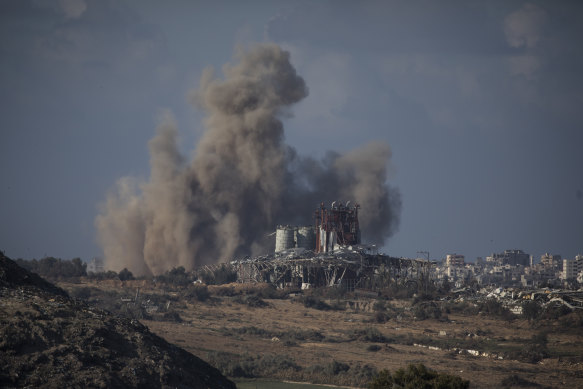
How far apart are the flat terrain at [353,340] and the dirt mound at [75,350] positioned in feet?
41.3

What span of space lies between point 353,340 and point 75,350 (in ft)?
94.0

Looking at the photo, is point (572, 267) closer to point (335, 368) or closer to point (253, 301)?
point (253, 301)

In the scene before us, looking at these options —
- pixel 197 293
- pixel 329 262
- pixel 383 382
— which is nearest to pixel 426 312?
pixel 329 262

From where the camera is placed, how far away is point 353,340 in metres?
44.4

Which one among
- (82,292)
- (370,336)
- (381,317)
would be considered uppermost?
(82,292)

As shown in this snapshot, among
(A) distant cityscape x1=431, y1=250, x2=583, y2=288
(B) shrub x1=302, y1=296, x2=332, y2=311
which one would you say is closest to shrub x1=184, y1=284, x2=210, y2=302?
(B) shrub x1=302, y1=296, x2=332, y2=311

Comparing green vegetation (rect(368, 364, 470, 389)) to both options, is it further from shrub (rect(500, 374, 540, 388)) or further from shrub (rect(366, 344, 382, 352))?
shrub (rect(366, 344, 382, 352))

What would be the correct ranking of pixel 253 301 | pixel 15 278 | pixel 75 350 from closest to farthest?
pixel 75 350
pixel 15 278
pixel 253 301

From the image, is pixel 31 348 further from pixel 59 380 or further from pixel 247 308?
pixel 247 308

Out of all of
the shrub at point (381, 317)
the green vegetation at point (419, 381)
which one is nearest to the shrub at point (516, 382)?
the green vegetation at point (419, 381)

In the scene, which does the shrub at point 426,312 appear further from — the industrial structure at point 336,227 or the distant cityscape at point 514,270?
the distant cityscape at point 514,270

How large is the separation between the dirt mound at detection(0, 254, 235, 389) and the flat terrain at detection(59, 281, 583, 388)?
1260 centimetres

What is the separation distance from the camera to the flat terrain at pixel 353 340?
33375mm

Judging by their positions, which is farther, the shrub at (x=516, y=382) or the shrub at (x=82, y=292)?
the shrub at (x=82, y=292)
